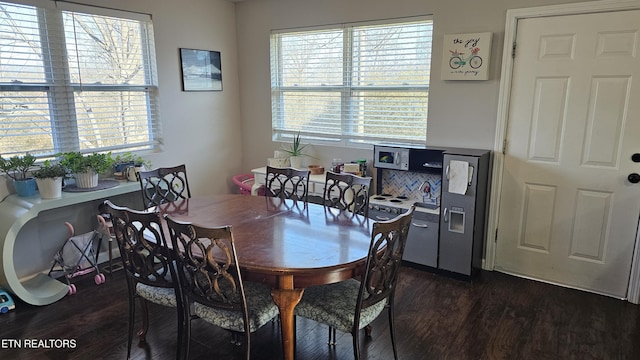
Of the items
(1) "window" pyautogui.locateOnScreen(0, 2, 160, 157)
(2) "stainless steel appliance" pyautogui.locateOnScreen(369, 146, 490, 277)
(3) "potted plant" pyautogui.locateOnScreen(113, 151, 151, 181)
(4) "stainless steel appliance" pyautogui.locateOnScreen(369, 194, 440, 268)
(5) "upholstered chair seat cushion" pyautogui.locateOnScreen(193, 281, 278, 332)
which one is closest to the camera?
(5) "upholstered chair seat cushion" pyautogui.locateOnScreen(193, 281, 278, 332)

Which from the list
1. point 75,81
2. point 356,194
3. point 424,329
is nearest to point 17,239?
point 75,81

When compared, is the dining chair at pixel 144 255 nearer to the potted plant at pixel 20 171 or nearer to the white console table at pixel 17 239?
the white console table at pixel 17 239

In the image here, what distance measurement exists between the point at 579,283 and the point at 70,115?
4339 millimetres

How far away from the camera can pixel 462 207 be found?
3.33 m

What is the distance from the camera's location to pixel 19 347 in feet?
8.39

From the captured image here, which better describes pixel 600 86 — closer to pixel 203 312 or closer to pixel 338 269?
pixel 338 269

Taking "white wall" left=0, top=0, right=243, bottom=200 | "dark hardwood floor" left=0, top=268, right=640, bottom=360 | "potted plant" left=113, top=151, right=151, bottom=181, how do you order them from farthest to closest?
"white wall" left=0, top=0, right=243, bottom=200 < "potted plant" left=113, top=151, right=151, bottom=181 < "dark hardwood floor" left=0, top=268, right=640, bottom=360

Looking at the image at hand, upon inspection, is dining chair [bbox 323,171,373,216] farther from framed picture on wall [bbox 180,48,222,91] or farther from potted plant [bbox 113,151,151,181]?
framed picture on wall [bbox 180,48,222,91]

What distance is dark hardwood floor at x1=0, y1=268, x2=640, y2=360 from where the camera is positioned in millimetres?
2500

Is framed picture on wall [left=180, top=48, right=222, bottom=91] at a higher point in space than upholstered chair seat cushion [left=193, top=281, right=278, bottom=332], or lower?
higher

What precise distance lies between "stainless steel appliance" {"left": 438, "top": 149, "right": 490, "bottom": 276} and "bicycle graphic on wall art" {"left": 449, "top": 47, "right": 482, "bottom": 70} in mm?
690

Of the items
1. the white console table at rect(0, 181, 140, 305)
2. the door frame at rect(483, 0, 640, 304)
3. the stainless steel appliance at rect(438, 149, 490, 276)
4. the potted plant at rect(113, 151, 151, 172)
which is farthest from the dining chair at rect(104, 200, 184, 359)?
the door frame at rect(483, 0, 640, 304)

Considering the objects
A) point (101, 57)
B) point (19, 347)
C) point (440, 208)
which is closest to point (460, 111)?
point (440, 208)

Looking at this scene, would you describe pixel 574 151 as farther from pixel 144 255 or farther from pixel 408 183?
pixel 144 255
